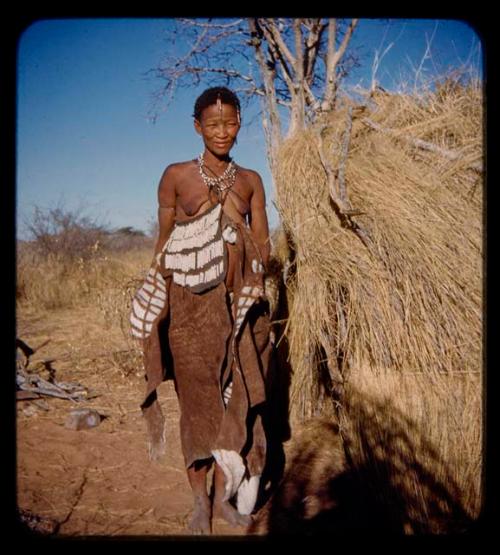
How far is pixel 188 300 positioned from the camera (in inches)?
98.3

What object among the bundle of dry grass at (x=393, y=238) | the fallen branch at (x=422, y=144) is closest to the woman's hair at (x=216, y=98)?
the bundle of dry grass at (x=393, y=238)

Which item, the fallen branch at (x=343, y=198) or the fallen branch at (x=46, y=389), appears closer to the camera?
the fallen branch at (x=343, y=198)

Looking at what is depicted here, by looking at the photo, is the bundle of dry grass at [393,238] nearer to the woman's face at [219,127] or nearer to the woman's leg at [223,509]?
the woman's face at [219,127]

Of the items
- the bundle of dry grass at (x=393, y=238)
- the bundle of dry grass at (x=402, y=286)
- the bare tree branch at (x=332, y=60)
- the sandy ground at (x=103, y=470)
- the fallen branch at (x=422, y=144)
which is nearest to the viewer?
the bundle of dry grass at (x=402, y=286)

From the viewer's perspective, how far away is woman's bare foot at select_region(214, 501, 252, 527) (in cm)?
250

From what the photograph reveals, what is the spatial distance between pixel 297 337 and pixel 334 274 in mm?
652

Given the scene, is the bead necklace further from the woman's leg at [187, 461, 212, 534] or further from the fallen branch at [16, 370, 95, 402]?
the fallen branch at [16, 370, 95, 402]

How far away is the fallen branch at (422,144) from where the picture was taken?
7.63ft

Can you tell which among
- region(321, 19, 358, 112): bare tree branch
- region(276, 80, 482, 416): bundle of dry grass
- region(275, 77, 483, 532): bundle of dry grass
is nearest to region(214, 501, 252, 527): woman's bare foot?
region(275, 77, 483, 532): bundle of dry grass

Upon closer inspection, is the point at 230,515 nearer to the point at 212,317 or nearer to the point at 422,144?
the point at 212,317

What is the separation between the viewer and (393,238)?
7.96 ft

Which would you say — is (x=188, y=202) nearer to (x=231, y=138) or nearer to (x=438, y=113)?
(x=231, y=138)

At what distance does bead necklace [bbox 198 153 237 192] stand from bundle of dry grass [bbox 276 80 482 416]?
1.90 feet
